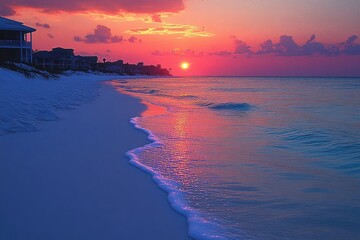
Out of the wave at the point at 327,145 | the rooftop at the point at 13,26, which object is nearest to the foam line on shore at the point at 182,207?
the wave at the point at 327,145

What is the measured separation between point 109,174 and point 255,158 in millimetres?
2661

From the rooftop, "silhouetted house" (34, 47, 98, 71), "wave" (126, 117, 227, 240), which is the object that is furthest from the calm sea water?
"silhouetted house" (34, 47, 98, 71)

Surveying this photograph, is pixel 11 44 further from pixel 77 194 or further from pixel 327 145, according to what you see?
pixel 77 194

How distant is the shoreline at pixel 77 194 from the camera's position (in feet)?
10.1

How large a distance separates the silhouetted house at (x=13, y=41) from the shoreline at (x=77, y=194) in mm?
39936

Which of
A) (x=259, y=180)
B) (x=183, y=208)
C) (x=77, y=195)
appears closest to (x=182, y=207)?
(x=183, y=208)

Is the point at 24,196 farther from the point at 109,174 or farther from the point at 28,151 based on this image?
the point at 28,151

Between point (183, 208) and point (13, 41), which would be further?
point (13, 41)

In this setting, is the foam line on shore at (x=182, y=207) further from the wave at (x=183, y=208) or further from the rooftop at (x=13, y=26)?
the rooftop at (x=13, y=26)

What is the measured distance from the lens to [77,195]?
3857 mm

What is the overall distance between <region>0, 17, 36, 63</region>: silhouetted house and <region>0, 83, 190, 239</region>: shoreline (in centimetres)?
3994

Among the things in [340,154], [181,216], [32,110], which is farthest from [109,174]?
[32,110]

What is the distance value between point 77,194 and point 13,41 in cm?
4375

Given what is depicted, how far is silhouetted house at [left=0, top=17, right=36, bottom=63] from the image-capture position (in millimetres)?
41250
